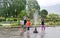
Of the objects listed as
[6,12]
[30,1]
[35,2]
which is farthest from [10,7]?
[35,2]

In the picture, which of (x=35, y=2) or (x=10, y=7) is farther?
(x=35, y=2)

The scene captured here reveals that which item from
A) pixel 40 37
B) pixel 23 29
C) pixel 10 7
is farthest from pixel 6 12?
pixel 40 37

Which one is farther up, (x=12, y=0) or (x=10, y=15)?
(x=12, y=0)

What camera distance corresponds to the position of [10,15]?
67.4 m

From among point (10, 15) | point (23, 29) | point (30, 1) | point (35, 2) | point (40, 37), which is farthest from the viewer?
point (35, 2)

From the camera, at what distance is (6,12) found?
6469cm

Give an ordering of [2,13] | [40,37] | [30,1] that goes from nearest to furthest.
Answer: [40,37], [2,13], [30,1]

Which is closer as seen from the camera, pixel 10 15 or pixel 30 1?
pixel 10 15

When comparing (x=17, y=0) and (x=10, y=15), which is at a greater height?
(x=17, y=0)

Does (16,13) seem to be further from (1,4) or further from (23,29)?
(23,29)

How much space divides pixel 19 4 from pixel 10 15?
5.34 metres

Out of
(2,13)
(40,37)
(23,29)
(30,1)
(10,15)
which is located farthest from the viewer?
(30,1)

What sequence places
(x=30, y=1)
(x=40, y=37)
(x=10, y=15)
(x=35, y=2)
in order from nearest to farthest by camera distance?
(x=40, y=37), (x=10, y=15), (x=30, y=1), (x=35, y=2)

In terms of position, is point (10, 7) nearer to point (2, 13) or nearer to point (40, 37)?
point (2, 13)
